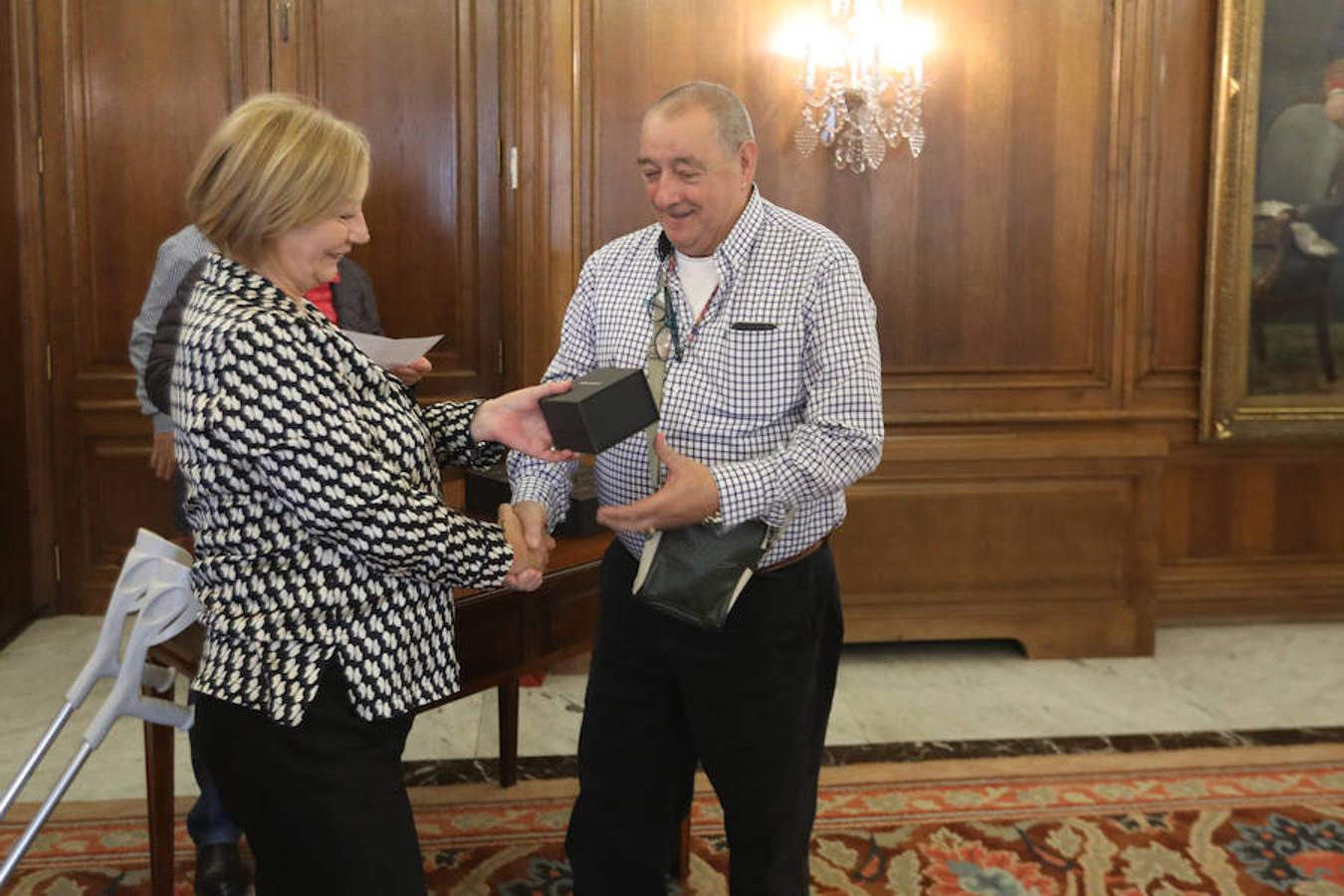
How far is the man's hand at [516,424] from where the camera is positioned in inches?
89.6

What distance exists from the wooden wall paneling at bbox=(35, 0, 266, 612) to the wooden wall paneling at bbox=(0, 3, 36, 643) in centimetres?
10

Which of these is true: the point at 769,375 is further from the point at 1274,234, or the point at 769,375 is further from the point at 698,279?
the point at 1274,234

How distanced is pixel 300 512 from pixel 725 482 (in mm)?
719

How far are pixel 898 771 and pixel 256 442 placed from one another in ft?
8.75

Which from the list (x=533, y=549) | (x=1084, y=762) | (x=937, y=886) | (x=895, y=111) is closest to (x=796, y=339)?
(x=533, y=549)

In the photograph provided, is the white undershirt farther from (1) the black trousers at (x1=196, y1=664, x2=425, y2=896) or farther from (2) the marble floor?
(2) the marble floor

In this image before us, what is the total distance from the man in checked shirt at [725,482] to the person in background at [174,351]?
0.68 metres

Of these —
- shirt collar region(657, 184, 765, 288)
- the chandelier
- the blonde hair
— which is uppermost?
the chandelier

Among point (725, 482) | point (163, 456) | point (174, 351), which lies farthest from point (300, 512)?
point (163, 456)

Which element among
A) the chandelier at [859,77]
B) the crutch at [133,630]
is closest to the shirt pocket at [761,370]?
the crutch at [133,630]

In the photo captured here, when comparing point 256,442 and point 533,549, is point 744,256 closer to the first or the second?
point 533,549

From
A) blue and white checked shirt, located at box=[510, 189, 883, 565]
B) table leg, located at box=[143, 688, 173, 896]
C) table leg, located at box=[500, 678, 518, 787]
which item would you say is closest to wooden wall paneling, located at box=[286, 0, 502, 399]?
table leg, located at box=[500, 678, 518, 787]

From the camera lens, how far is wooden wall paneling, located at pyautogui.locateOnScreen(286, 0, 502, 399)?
5.32 metres

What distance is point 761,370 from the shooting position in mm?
2344
